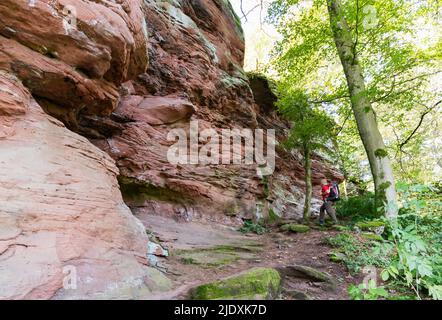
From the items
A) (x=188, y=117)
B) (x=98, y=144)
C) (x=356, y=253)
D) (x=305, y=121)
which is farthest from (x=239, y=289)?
(x=305, y=121)

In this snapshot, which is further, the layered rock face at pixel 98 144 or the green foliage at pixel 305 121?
the green foliage at pixel 305 121

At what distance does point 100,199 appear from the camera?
4.87m

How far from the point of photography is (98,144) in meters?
8.90

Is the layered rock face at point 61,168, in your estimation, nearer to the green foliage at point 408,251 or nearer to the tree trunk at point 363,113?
the green foliage at point 408,251

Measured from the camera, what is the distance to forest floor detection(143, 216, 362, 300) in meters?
4.84

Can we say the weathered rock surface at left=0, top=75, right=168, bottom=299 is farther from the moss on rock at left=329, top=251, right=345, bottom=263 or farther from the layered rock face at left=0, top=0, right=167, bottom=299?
the moss on rock at left=329, top=251, right=345, bottom=263

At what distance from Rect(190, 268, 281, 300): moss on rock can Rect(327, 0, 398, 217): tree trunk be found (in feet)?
18.9

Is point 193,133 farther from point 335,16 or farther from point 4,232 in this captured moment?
point 4,232

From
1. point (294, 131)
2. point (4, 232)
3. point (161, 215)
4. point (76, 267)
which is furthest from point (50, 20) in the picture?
point (294, 131)

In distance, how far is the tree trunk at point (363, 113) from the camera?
839cm

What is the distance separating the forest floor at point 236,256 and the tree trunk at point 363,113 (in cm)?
225

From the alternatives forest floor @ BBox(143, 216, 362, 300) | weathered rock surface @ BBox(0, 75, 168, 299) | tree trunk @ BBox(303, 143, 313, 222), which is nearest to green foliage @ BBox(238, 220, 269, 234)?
forest floor @ BBox(143, 216, 362, 300)

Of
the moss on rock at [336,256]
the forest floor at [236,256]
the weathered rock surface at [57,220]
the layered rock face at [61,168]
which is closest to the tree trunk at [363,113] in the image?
the forest floor at [236,256]
